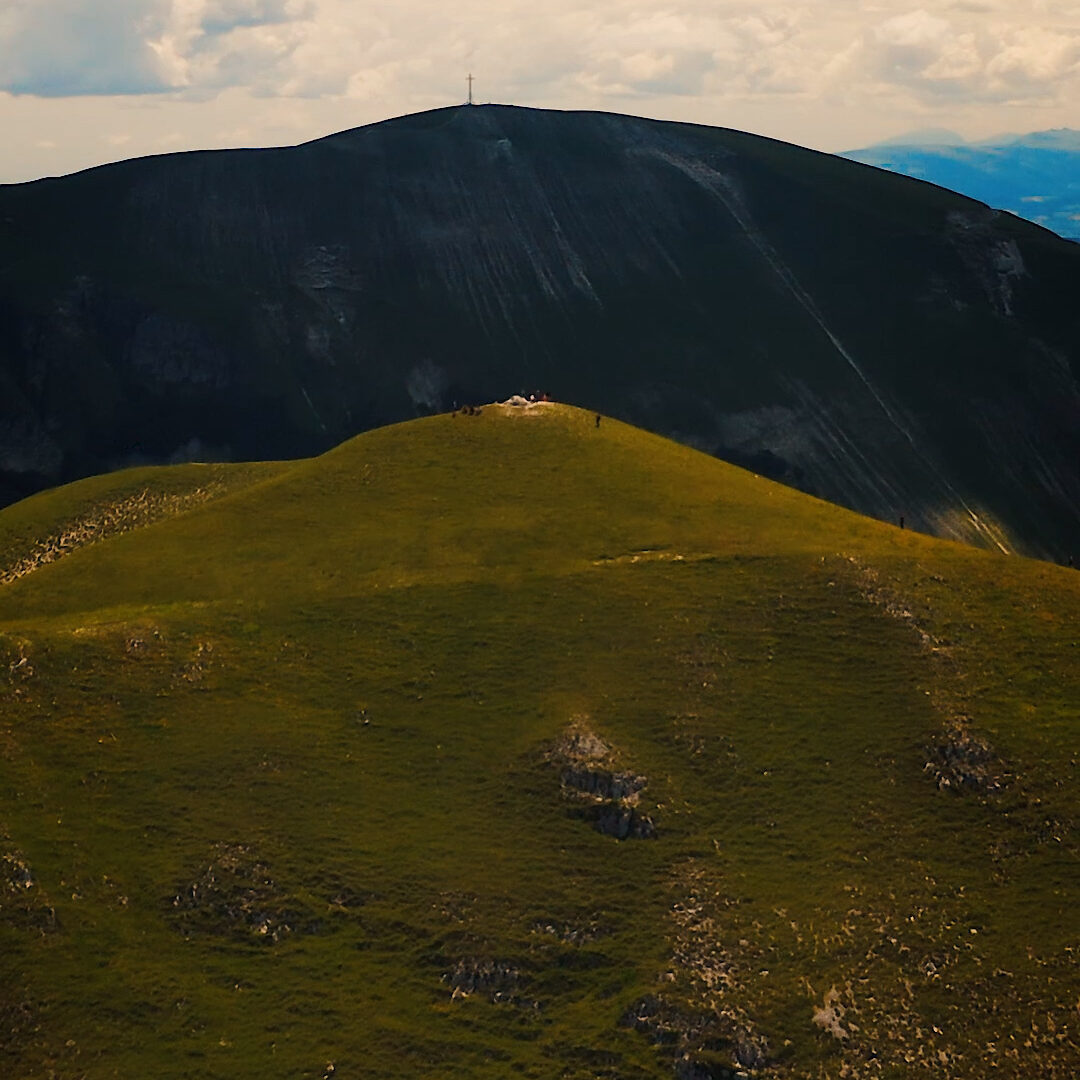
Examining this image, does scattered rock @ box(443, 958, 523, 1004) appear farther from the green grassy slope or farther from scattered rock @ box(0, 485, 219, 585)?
scattered rock @ box(0, 485, 219, 585)

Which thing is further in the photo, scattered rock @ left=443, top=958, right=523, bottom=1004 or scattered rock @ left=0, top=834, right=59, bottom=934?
scattered rock @ left=0, top=834, right=59, bottom=934

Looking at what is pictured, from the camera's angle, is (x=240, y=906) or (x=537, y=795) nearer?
(x=240, y=906)

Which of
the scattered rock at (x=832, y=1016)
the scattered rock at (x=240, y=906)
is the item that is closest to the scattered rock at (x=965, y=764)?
the scattered rock at (x=832, y=1016)

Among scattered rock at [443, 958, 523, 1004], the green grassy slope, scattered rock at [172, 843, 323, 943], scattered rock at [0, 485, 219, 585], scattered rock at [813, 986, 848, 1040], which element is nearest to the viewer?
scattered rock at [813, 986, 848, 1040]

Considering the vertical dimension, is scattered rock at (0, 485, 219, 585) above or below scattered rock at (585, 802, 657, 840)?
above

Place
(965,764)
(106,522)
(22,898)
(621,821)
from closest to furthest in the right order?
(22,898) → (621,821) → (965,764) → (106,522)

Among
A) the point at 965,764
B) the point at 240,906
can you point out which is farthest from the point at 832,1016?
the point at 240,906

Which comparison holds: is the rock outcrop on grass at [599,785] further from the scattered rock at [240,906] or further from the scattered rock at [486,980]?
the scattered rock at [240,906]

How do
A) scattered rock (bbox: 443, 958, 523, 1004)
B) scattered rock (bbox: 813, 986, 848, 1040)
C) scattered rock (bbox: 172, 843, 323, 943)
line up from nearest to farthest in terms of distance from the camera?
scattered rock (bbox: 813, 986, 848, 1040), scattered rock (bbox: 443, 958, 523, 1004), scattered rock (bbox: 172, 843, 323, 943)

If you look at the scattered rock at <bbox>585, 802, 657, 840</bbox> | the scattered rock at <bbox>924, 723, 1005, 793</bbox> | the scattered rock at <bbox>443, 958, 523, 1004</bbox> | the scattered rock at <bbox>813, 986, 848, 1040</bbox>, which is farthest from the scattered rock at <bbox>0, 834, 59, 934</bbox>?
the scattered rock at <bbox>924, 723, 1005, 793</bbox>

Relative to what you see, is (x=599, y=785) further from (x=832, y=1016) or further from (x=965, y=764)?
A: (x=965, y=764)
